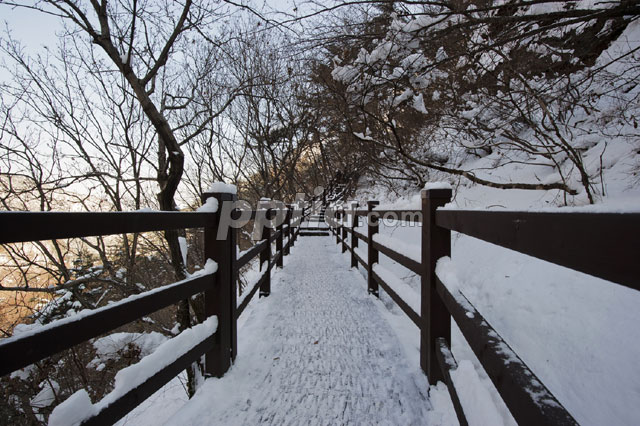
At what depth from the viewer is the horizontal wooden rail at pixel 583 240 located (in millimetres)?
531

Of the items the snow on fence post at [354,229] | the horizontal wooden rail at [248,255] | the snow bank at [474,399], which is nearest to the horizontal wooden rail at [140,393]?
the horizontal wooden rail at [248,255]

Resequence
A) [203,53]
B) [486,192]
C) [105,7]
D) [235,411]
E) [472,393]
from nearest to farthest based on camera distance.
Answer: [472,393]
[235,411]
[105,7]
[486,192]
[203,53]

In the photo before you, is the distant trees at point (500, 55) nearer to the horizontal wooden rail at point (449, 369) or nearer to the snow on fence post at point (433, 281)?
the snow on fence post at point (433, 281)

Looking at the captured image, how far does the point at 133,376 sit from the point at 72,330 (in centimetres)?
43

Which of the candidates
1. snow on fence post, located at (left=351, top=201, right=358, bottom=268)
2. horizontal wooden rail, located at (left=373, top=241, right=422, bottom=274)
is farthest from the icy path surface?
snow on fence post, located at (left=351, top=201, right=358, bottom=268)

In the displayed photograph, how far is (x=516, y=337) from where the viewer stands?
2748 mm

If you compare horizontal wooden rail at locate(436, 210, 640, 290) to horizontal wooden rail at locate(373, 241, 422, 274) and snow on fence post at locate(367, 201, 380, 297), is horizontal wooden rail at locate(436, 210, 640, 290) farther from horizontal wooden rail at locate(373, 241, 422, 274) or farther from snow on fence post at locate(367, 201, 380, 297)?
snow on fence post at locate(367, 201, 380, 297)

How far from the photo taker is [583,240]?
24.5 inches

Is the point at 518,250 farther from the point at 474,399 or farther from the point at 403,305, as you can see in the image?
the point at 403,305

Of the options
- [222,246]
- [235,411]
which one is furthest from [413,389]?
[222,246]

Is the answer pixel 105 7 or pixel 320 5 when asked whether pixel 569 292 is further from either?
pixel 105 7

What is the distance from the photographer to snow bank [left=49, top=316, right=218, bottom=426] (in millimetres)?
1016

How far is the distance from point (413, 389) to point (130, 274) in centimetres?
967

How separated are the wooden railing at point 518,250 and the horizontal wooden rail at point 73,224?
4.75 feet
